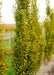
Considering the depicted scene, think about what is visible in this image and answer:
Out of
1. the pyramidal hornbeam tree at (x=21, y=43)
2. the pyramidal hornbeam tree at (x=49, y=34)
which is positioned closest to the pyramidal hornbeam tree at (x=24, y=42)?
the pyramidal hornbeam tree at (x=21, y=43)

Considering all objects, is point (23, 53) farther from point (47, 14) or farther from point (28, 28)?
point (47, 14)

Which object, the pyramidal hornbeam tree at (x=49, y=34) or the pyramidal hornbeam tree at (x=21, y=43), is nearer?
the pyramidal hornbeam tree at (x=21, y=43)

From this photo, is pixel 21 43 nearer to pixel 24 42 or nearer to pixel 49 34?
pixel 24 42

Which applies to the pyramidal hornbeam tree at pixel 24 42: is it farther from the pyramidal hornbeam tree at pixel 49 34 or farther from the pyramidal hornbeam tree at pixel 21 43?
the pyramidal hornbeam tree at pixel 49 34

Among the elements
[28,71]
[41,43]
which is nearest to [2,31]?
[28,71]

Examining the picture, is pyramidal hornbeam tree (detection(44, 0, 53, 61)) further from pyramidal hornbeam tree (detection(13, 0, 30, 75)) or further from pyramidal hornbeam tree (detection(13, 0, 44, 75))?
pyramidal hornbeam tree (detection(13, 0, 30, 75))

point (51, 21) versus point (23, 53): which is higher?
point (51, 21)

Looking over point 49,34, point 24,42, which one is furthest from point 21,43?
point 49,34

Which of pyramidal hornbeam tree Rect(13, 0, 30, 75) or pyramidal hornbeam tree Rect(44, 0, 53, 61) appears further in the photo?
pyramidal hornbeam tree Rect(44, 0, 53, 61)

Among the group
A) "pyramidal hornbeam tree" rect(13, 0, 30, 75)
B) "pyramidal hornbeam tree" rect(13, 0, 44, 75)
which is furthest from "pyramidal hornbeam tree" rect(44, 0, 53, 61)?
"pyramidal hornbeam tree" rect(13, 0, 30, 75)

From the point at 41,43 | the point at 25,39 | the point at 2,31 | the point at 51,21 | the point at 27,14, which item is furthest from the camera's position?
the point at 51,21

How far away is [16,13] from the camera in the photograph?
4.70 metres

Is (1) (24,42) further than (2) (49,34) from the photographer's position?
No

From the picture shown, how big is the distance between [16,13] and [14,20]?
29 centimetres
